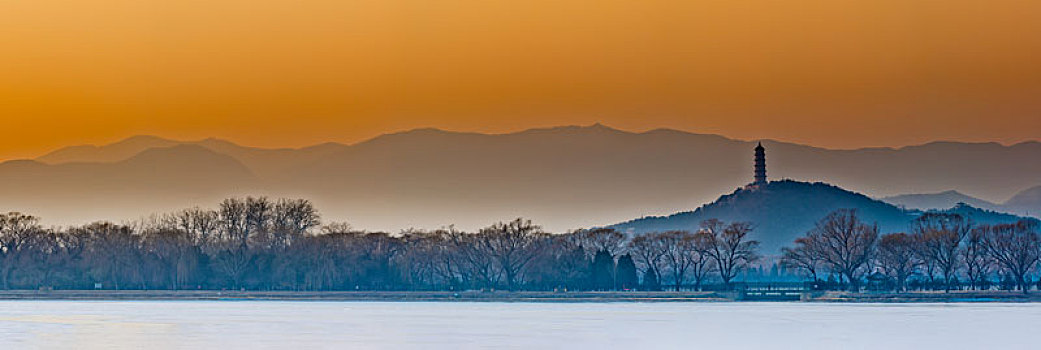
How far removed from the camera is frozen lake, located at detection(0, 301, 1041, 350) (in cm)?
6284

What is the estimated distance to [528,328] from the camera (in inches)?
2926

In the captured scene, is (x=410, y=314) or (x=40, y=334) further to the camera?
(x=410, y=314)

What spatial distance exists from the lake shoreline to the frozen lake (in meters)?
16.5

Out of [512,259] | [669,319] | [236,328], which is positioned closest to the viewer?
[236,328]

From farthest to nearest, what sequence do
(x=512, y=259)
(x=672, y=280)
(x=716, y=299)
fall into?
1. (x=672, y=280)
2. (x=512, y=259)
3. (x=716, y=299)

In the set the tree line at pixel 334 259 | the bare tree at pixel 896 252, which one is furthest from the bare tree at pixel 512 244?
the bare tree at pixel 896 252

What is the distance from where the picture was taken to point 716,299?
124625 mm

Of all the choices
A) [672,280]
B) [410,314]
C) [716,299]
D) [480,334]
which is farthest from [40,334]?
[672,280]

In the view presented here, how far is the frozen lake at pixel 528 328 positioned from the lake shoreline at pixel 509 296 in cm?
1652

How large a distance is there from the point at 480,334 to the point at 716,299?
5805 cm

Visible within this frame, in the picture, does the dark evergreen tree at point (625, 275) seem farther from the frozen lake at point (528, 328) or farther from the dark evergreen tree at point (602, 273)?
the frozen lake at point (528, 328)

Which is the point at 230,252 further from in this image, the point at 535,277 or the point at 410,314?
the point at 410,314

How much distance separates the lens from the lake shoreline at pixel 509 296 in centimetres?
11838

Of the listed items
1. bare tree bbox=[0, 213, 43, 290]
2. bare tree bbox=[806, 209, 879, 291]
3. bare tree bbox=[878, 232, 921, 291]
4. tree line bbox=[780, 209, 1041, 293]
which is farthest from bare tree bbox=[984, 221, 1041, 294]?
bare tree bbox=[0, 213, 43, 290]
